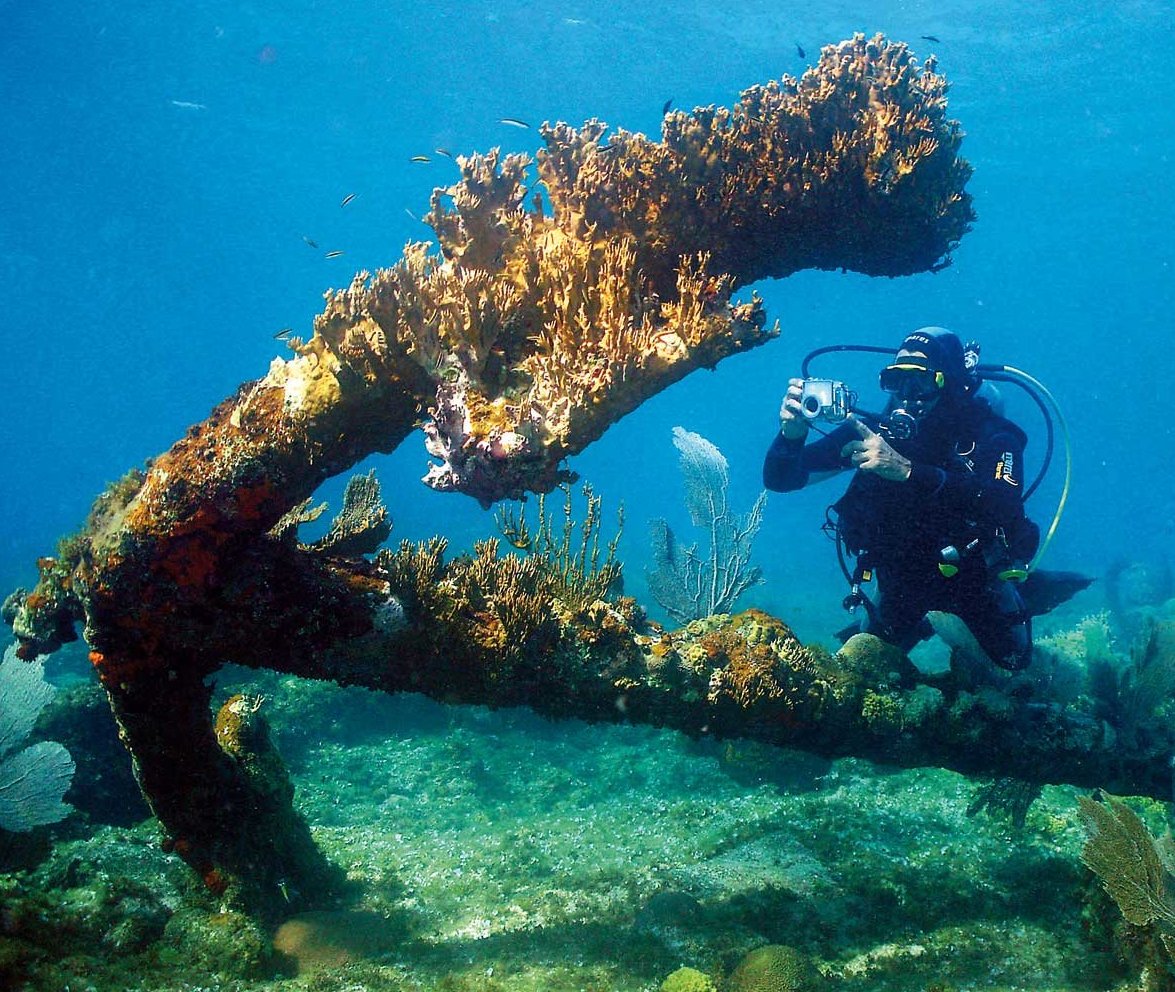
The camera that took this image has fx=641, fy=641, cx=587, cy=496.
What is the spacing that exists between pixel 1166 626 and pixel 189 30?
44.4m

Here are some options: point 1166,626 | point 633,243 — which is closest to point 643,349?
point 633,243

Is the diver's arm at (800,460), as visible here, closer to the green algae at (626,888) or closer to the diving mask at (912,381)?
the diving mask at (912,381)

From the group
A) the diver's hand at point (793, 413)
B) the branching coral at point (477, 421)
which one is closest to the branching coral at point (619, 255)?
the branching coral at point (477, 421)

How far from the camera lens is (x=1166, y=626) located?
6848 millimetres

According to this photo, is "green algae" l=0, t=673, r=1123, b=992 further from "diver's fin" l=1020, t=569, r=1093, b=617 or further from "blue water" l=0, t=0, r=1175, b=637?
"blue water" l=0, t=0, r=1175, b=637

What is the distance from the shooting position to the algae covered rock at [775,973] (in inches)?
142

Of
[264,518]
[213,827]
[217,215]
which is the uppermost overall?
[217,215]

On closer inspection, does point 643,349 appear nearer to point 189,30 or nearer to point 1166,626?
point 1166,626

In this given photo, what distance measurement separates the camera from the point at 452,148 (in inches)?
1871

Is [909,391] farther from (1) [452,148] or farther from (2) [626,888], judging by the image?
(1) [452,148]

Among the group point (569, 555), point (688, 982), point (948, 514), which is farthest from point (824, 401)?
point (688, 982)

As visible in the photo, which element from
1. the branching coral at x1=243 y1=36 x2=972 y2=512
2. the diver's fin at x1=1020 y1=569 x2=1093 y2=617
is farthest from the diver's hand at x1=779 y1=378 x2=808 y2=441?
the diver's fin at x1=1020 y1=569 x2=1093 y2=617

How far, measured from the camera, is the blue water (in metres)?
29.0

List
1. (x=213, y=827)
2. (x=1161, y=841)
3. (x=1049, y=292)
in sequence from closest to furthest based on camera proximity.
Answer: (x=1161, y=841) → (x=213, y=827) → (x=1049, y=292)
